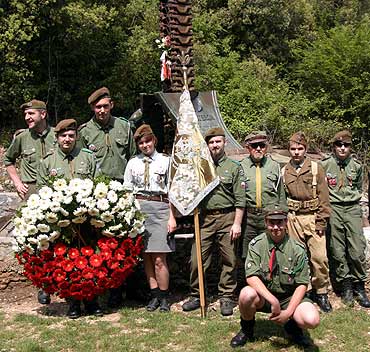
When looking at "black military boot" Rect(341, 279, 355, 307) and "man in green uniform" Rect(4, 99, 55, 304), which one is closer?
"black military boot" Rect(341, 279, 355, 307)

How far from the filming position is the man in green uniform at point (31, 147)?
5.91 meters

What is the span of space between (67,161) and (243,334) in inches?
88.5

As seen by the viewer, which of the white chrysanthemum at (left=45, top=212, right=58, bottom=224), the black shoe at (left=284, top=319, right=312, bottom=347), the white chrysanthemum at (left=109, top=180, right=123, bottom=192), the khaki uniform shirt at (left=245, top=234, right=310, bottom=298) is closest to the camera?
the khaki uniform shirt at (left=245, top=234, right=310, bottom=298)

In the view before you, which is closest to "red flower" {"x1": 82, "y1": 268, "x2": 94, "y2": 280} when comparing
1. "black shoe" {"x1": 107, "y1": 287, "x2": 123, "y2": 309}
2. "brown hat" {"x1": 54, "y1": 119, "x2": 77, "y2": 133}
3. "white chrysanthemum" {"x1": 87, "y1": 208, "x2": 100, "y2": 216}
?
"white chrysanthemum" {"x1": 87, "y1": 208, "x2": 100, "y2": 216}

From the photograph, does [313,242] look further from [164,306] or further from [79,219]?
[79,219]

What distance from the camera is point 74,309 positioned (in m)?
5.46

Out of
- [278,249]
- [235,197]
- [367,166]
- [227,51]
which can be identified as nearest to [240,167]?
[235,197]

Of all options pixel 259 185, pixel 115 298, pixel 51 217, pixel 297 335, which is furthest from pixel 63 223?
pixel 297 335

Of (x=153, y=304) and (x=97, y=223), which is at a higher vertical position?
(x=97, y=223)

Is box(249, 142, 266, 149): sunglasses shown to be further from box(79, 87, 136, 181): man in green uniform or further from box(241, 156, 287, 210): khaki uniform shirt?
box(79, 87, 136, 181): man in green uniform

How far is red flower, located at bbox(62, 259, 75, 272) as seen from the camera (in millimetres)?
5201

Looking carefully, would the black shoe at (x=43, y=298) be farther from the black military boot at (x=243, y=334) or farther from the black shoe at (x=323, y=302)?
the black shoe at (x=323, y=302)

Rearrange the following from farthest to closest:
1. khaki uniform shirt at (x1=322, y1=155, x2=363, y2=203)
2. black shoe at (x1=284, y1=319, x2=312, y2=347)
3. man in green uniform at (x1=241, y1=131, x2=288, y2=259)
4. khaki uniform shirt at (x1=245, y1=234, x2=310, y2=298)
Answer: khaki uniform shirt at (x1=322, y1=155, x2=363, y2=203), man in green uniform at (x1=241, y1=131, x2=288, y2=259), black shoe at (x1=284, y1=319, x2=312, y2=347), khaki uniform shirt at (x1=245, y1=234, x2=310, y2=298)

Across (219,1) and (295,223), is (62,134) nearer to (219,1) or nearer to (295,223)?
(295,223)
